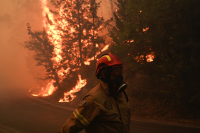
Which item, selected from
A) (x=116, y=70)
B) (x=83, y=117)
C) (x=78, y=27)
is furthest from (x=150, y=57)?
(x=78, y=27)

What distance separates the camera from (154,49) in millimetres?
11367

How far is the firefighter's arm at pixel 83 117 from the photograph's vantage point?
6.46ft

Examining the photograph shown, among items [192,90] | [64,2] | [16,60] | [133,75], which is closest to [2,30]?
[16,60]

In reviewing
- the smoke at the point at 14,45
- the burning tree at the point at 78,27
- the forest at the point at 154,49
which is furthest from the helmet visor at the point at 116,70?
the smoke at the point at 14,45

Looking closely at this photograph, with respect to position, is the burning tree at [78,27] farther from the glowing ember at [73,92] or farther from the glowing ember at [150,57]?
the glowing ember at [150,57]

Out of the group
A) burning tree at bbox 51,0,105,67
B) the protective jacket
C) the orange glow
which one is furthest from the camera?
burning tree at bbox 51,0,105,67

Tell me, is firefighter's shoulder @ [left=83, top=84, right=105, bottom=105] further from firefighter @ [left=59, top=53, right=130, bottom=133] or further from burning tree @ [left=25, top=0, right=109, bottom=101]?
burning tree @ [left=25, top=0, right=109, bottom=101]

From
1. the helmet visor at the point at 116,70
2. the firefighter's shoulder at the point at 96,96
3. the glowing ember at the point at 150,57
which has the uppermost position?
the helmet visor at the point at 116,70

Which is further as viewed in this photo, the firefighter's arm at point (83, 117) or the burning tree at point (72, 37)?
the burning tree at point (72, 37)

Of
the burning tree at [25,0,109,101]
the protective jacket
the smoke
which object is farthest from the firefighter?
the smoke

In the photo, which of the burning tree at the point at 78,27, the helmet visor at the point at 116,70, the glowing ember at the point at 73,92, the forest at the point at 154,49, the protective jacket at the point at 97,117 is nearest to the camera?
the protective jacket at the point at 97,117

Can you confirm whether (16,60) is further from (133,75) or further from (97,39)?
(133,75)

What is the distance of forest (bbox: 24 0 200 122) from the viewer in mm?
8378

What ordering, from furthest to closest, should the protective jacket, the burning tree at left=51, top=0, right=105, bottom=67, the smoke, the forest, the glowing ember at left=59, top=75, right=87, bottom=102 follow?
the smoke → the burning tree at left=51, top=0, right=105, bottom=67 → the glowing ember at left=59, top=75, right=87, bottom=102 → the forest → the protective jacket
